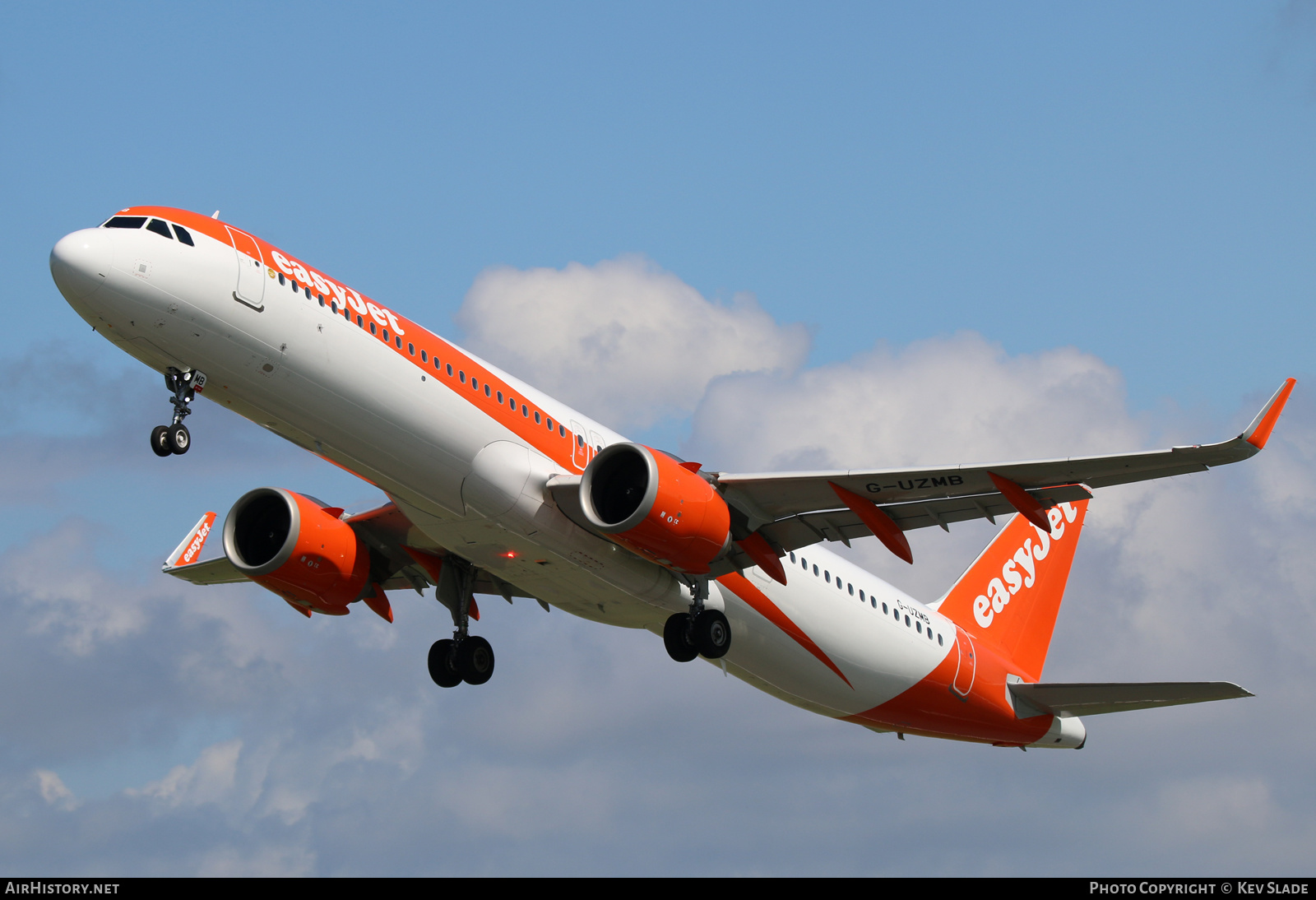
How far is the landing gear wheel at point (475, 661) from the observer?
1219 inches

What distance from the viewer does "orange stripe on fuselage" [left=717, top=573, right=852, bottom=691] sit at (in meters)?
29.3

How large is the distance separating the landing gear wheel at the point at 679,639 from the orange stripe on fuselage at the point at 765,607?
5.28 feet

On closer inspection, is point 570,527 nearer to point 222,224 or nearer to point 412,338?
point 412,338

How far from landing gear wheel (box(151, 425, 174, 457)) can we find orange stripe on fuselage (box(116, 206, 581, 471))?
9.60 ft

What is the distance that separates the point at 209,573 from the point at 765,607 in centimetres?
1267

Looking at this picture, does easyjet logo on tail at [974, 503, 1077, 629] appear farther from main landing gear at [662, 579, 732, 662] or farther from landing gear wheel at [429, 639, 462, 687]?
landing gear wheel at [429, 639, 462, 687]

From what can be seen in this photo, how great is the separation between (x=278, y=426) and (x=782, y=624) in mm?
11249

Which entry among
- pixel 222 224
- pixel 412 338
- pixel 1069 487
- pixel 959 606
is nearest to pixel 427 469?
pixel 412 338

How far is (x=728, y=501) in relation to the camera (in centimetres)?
2714

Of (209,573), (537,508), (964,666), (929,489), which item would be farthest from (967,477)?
(209,573)

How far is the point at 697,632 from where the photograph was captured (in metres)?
27.6

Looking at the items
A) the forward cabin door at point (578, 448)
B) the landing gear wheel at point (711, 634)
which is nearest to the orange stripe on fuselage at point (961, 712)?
the landing gear wheel at point (711, 634)

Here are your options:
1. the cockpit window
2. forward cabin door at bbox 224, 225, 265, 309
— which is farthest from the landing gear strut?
the cockpit window

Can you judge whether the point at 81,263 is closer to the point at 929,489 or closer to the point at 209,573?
the point at 209,573
